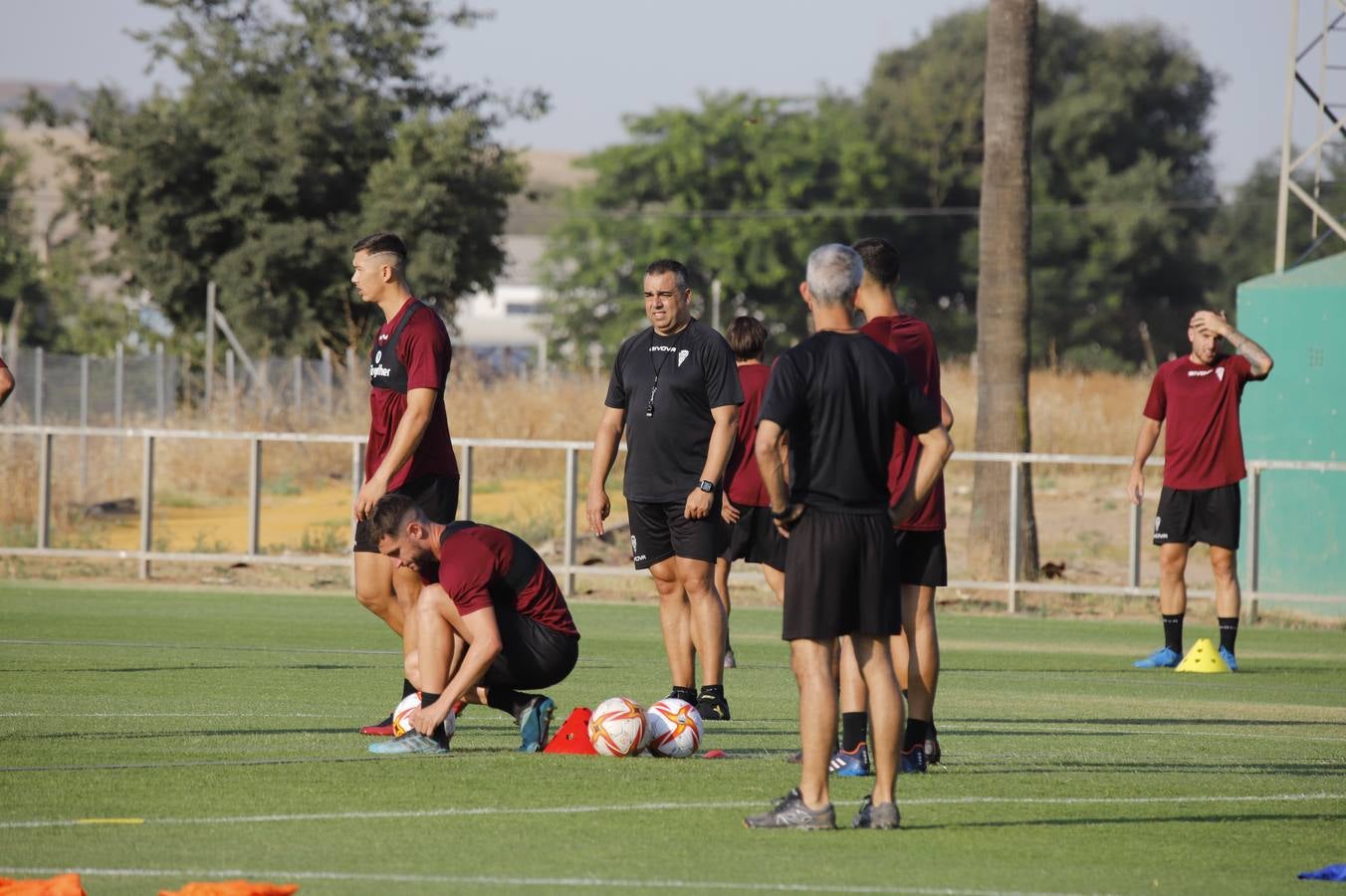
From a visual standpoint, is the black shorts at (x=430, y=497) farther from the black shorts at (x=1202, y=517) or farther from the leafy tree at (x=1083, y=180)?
the leafy tree at (x=1083, y=180)

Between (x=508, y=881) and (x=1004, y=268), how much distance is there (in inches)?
631

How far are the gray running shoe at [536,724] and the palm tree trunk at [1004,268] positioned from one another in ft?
41.4

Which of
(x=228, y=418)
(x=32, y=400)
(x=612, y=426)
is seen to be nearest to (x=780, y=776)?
(x=612, y=426)

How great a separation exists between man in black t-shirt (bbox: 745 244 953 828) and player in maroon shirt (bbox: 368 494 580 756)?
1910 millimetres

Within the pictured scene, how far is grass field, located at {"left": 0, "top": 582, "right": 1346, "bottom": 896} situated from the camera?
20.2ft

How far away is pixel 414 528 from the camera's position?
8.45m

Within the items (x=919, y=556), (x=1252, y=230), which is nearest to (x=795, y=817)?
(x=919, y=556)

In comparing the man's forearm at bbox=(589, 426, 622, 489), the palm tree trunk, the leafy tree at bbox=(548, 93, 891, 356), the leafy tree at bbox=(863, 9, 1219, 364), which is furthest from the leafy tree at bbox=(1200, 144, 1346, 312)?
the man's forearm at bbox=(589, 426, 622, 489)

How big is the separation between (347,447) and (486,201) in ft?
28.0

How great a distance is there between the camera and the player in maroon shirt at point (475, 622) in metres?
8.33

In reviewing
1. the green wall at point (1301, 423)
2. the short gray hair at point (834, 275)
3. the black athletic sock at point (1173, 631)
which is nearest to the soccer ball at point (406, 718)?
the short gray hair at point (834, 275)

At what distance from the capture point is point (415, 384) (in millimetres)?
9289

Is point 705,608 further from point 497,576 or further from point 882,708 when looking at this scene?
point 882,708

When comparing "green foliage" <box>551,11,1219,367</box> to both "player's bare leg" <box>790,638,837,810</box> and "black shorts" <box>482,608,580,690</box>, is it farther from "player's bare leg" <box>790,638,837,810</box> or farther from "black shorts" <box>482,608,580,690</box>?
"player's bare leg" <box>790,638,837,810</box>
